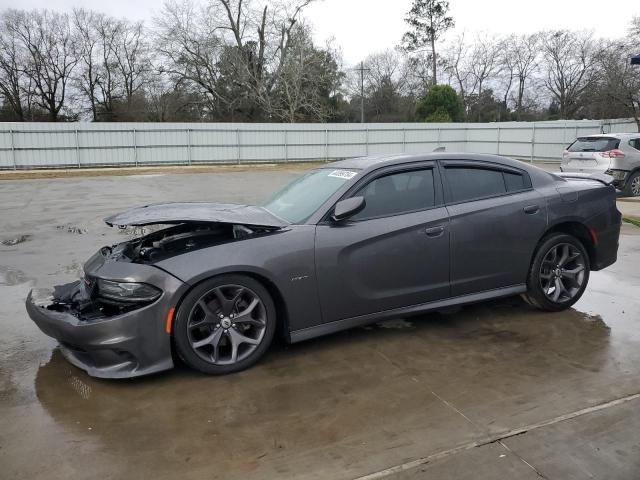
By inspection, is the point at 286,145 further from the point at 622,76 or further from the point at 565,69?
the point at 565,69

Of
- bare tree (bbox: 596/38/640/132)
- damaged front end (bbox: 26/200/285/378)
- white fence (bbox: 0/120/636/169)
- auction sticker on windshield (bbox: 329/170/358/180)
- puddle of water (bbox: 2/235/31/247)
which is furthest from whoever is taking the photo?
bare tree (bbox: 596/38/640/132)

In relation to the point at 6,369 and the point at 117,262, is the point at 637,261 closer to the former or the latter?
the point at 117,262

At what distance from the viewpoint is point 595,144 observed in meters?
13.2

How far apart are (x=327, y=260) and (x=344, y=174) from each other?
91cm

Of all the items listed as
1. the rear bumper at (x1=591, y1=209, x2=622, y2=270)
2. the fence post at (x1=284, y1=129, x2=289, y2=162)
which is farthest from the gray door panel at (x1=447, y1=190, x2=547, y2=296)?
the fence post at (x1=284, y1=129, x2=289, y2=162)

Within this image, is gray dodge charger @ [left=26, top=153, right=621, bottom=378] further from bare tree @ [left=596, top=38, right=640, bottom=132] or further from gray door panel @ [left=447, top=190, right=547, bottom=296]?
bare tree @ [left=596, top=38, right=640, bottom=132]

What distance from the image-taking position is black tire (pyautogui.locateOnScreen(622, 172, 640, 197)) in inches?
513

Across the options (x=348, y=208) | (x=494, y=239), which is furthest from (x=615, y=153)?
(x=348, y=208)

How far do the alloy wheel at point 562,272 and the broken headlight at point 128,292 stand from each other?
134 inches

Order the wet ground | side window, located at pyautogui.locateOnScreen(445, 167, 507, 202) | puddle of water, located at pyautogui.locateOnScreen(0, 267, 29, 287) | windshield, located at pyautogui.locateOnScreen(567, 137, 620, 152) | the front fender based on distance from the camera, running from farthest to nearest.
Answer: windshield, located at pyautogui.locateOnScreen(567, 137, 620, 152), puddle of water, located at pyautogui.locateOnScreen(0, 267, 29, 287), side window, located at pyautogui.locateOnScreen(445, 167, 507, 202), the front fender, the wet ground

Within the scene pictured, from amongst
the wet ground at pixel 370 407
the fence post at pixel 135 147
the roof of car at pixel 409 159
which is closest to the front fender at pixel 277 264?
the wet ground at pixel 370 407

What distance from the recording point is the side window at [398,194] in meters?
4.31

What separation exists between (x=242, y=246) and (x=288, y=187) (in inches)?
58.6

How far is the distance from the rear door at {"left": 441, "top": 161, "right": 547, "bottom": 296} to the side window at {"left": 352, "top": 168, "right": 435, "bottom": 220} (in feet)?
0.64
